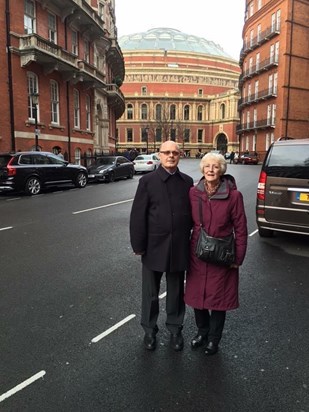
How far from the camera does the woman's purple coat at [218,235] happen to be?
10.3 ft

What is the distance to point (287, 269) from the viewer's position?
571 centimetres

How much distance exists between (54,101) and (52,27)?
4.88 m

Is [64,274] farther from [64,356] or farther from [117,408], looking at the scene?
[117,408]

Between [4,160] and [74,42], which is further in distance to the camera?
[74,42]

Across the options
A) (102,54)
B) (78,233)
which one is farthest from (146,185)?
(102,54)

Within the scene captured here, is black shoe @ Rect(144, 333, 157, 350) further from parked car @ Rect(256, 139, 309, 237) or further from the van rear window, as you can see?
the van rear window

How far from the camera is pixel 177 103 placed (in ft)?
332

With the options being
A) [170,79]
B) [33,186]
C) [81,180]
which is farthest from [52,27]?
[170,79]

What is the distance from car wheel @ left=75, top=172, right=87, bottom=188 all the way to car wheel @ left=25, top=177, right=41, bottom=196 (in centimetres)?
272

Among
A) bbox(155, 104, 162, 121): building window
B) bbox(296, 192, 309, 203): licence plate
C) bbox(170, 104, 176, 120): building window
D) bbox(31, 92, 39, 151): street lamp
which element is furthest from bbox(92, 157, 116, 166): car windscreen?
bbox(170, 104, 176, 120): building window

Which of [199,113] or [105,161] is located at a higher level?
[199,113]

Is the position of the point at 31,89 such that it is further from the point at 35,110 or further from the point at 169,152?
the point at 169,152

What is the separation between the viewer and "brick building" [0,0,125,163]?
848 inches

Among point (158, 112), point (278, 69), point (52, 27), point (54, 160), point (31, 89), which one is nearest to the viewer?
point (54, 160)
